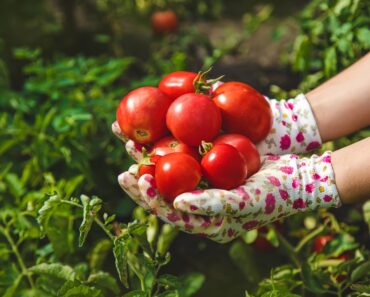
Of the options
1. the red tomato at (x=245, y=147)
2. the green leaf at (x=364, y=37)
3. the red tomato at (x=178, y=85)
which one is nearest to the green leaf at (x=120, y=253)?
the red tomato at (x=245, y=147)

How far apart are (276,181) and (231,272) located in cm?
83

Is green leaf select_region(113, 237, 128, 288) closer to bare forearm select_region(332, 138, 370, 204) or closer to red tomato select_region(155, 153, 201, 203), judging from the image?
red tomato select_region(155, 153, 201, 203)

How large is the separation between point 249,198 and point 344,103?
0.54 m

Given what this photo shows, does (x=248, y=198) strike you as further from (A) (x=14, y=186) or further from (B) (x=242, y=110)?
(A) (x=14, y=186)

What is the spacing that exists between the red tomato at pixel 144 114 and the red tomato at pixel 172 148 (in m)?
0.04

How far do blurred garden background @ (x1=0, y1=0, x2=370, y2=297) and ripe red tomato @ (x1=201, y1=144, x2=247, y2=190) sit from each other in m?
0.23

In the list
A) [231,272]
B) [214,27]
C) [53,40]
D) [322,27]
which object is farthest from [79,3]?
[231,272]

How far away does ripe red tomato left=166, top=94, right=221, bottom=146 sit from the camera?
1.71 m

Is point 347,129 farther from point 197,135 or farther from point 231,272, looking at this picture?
point 231,272

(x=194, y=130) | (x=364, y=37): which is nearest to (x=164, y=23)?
(x=364, y=37)

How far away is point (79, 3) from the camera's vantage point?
3.97 metres

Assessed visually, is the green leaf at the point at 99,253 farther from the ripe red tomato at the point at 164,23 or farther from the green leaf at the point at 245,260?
the ripe red tomato at the point at 164,23

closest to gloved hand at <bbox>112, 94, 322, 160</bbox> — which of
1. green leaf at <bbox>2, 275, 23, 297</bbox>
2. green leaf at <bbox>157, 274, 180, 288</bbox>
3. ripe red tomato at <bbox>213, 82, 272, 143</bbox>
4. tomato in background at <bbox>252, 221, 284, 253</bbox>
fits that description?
ripe red tomato at <bbox>213, 82, 272, 143</bbox>

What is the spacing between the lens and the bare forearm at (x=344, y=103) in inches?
75.9
